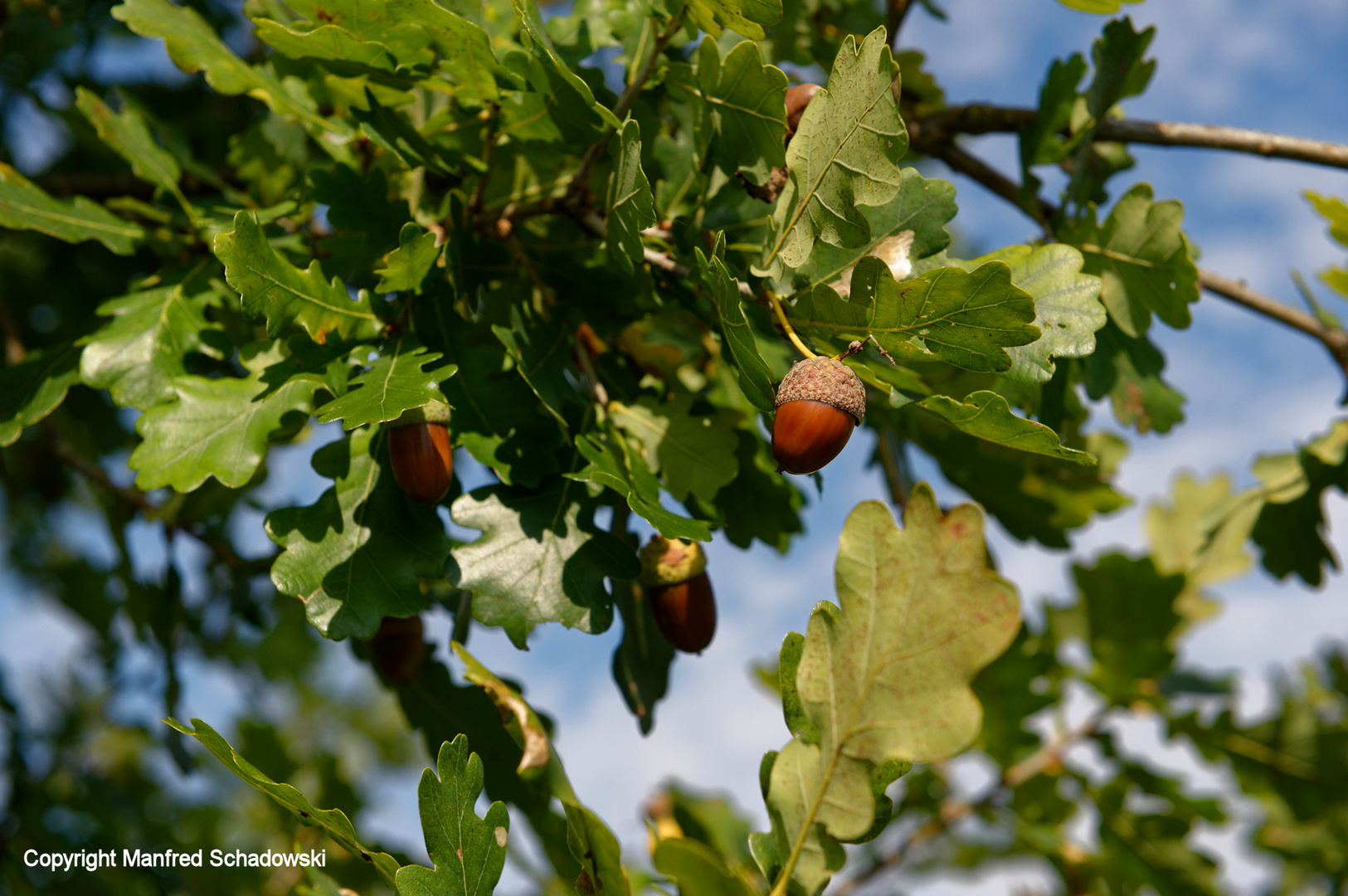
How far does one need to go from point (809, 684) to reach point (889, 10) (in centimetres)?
147

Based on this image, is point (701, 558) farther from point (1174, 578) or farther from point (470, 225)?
point (1174, 578)

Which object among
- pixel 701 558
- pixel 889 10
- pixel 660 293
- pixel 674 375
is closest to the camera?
pixel 660 293

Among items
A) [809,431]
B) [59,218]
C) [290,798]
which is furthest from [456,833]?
[59,218]

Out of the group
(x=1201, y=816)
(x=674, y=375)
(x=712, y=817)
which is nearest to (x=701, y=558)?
(x=674, y=375)

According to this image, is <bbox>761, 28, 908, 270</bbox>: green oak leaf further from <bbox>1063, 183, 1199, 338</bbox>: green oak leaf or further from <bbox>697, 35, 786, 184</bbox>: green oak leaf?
<bbox>1063, 183, 1199, 338</bbox>: green oak leaf

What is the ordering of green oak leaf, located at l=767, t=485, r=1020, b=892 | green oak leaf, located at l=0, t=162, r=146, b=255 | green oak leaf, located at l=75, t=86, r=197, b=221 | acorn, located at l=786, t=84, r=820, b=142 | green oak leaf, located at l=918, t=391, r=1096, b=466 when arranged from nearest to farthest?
green oak leaf, located at l=767, t=485, r=1020, b=892, green oak leaf, located at l=918, t=391, r=1096, b=466, acorn, located at l=786, t=84, r=820, b=142, green oak leaf, located at l=0, t=162, r=146, b=255, green oak leaf, located at l=75, t=86, r=197, b=221

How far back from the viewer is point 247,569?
6.94ft

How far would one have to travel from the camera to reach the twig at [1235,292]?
1.91m

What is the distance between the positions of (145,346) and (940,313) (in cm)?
116

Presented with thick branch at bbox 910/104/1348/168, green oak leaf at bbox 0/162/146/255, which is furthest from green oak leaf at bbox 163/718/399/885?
thick branch at bbox 910/104/1348/168

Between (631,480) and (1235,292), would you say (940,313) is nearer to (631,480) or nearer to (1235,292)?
(631,480)

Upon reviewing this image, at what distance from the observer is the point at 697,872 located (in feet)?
3.43

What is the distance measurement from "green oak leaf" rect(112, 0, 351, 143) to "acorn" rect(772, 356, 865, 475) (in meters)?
0.93

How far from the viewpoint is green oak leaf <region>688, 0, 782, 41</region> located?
1.15 meters
